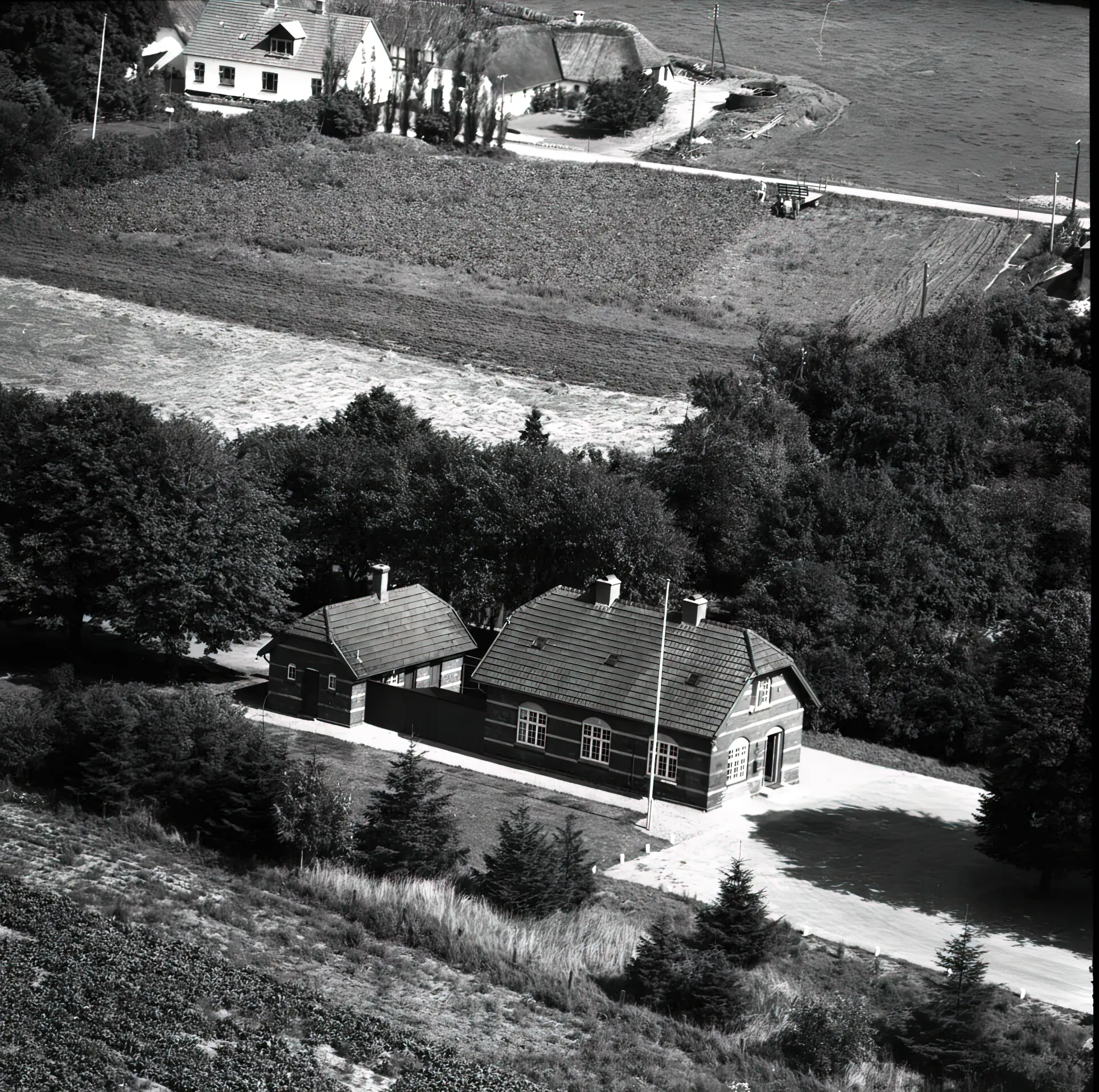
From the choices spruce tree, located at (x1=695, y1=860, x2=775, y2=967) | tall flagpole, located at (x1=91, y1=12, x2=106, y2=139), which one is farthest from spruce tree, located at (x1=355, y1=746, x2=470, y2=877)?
tall flagpole, located at (x1=91, y1=12, x2=106, y2=139)

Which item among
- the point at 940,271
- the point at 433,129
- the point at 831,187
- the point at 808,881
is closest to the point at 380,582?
the point at 808,881

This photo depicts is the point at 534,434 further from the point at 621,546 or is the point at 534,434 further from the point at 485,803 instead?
the point at 485,803

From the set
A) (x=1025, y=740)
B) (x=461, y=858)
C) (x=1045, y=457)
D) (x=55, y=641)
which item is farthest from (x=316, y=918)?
(x=1045, y=457)

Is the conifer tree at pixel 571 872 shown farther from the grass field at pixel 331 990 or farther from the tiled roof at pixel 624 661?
the tiled roof at pixel 624 661

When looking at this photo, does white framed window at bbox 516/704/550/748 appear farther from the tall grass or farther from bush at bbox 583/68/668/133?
bush at bbox 583/68/668/133

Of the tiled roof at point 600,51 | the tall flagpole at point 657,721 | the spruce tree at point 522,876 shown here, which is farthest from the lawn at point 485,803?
the tiled roof at point 600,51

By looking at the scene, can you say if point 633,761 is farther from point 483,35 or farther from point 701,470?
point 483,35
